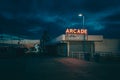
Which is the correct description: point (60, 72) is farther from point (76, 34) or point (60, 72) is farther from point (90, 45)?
point (90, 45)

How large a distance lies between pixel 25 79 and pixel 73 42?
152 feet

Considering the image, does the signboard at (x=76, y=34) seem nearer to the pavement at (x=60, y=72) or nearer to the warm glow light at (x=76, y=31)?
the warm glow light at (x=76, y=31)

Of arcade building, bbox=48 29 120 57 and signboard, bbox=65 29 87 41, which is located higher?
signboard, bbox=65 29 87 41

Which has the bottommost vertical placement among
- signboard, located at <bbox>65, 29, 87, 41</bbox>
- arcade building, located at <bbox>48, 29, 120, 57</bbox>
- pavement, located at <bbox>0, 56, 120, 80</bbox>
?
pavement, located at <bbox>0, 56, 120, 80</bbox>

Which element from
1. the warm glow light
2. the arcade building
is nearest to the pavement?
the warm glow light

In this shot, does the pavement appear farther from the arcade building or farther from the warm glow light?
the arcade building

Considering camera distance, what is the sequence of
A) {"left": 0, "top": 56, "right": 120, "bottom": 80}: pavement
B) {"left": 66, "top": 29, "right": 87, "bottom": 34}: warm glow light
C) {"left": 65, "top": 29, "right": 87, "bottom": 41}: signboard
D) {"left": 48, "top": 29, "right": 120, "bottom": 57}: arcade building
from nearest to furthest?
{"left": 0, "top": 56, "right": 120, "bottom": 80}: pavement
{"left": 66, "top": 29, "right": 87, "bottom": 34}: warm glow light
{"left": 65, "top": 29, "right": 87, "bottom": 41}: signboard
{"left": 48, "top": 29, "right": 120, "bottom": 57}: arcade building

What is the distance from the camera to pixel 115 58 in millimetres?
47750

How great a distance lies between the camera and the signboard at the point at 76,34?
6155 centimetres

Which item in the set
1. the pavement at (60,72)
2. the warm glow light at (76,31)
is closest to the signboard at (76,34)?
the warm glow light at (76,31)

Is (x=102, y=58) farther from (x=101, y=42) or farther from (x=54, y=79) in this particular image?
(x=54, y=79)

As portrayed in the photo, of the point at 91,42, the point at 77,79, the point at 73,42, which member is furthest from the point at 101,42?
the point at 77,79

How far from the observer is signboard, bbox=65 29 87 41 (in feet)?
202

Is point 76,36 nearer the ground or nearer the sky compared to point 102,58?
nearer the sky
